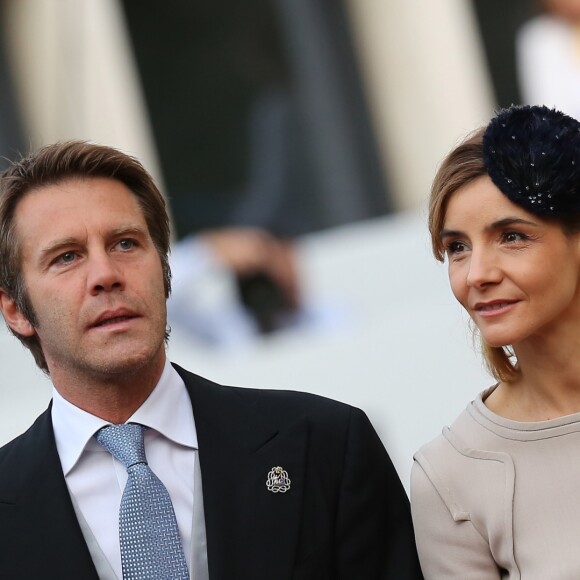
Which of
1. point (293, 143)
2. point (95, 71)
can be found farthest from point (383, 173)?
point (95, 71)

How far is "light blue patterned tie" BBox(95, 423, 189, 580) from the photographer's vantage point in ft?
8.09

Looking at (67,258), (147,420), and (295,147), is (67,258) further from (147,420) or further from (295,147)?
(295,147)

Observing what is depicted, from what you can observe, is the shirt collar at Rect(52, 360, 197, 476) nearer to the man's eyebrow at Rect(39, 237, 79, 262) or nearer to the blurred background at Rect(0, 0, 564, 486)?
the man's eyebrow at Rect(39, 237, 79, 262)

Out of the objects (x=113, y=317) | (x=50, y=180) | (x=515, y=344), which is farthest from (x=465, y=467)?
(x=50, y=180)

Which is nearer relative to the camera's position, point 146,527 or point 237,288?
point 146,527

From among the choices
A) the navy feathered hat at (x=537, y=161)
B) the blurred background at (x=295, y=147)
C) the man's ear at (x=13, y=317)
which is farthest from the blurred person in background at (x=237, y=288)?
the navy feathered hat at (x=537, y=161)

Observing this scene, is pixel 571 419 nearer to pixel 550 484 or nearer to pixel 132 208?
pixel 550 484

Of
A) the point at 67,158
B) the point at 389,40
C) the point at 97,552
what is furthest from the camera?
the point at 389,40

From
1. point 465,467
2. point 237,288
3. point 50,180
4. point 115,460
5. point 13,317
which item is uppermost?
point 237,288

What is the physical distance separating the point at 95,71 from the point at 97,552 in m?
4.17

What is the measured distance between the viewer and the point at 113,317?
101 inches

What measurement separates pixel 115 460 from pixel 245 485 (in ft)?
0.84

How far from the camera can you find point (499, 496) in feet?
8.57

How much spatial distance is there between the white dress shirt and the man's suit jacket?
3cm
